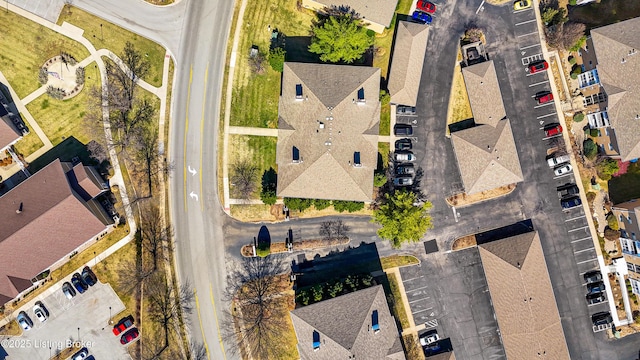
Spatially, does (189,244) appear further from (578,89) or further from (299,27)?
(578,89)

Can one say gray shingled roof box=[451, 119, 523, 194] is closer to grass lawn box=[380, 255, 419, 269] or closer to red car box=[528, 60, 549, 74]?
red car box=[528, 60, 549, 74]

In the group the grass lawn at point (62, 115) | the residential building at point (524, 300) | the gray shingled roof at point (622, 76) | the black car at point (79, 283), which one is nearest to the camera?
the gray shingled roof at point (622, 76)

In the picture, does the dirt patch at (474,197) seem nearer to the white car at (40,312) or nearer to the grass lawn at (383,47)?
the grass lawn at (383,47)

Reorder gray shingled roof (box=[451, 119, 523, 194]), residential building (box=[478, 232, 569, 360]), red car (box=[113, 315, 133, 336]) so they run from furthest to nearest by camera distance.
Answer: red car (box=[113, 315, 133, 336]) → gray shingled roof (box=[451, 119, 523, 194]) → residential building (box=[478, 232, 569, 360])

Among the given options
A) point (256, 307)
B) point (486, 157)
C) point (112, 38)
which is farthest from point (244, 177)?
point (486, 157)

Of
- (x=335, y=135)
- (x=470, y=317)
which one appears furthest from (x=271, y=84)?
(x=470, y=317)

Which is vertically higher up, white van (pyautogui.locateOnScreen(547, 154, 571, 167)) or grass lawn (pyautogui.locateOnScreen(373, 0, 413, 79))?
grass lawn (pyautogui.locateOnScreen(373, 0, 413, 79))

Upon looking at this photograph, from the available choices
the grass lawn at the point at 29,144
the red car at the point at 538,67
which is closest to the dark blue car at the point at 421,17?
the red car at the point at 538,67

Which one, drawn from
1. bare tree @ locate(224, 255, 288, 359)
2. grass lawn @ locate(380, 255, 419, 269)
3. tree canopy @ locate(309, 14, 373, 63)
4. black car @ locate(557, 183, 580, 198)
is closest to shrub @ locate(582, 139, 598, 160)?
black car @ locate(557, 183, 580, 198)
